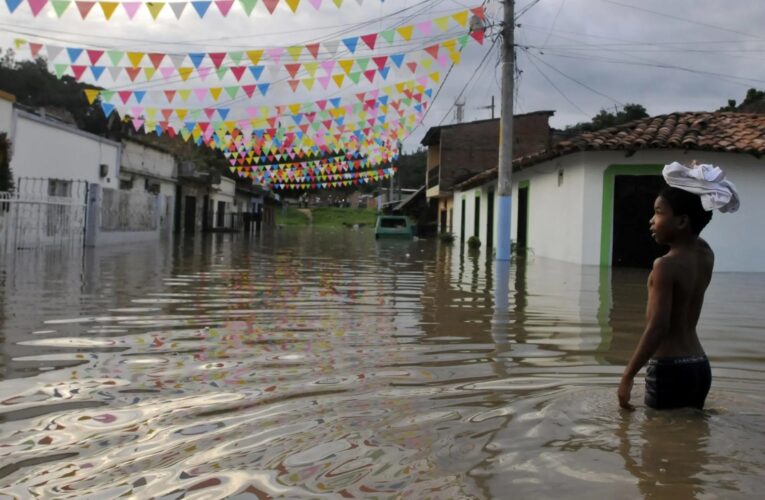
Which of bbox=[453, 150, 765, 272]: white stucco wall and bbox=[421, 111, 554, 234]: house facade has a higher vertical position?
bbox=[421, 111, 554, 234]: house facade

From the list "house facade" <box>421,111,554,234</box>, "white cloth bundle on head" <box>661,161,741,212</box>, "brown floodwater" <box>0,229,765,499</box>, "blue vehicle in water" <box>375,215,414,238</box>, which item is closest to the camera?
"brown floodwater" <box>0,229,765,499</box>

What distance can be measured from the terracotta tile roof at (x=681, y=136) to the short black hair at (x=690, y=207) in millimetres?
13158

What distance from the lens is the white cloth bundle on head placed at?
3477 mm

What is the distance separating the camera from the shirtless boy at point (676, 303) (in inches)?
140

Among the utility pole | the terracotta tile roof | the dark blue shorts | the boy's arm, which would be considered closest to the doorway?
the terracotta tile roof

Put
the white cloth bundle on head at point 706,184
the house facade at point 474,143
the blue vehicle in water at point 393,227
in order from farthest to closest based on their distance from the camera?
the house facade at point 474,143, the blue vehicle in water at point 393,227, the white cloth bundle on head at point 706,184

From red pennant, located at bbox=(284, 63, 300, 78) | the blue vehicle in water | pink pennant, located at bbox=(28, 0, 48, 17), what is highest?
red pennant, located at bbox=(284, 63, 300, 78)

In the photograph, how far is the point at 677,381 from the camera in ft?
12.1

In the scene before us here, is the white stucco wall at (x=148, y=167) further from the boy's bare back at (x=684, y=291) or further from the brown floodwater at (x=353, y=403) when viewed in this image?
the boy's bare back at (x=684, y=291)

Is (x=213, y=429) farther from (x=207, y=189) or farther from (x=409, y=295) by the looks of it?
(x=207, y=189)

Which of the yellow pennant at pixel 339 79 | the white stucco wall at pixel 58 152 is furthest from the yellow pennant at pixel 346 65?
the white stucco wall at pixel 58 152

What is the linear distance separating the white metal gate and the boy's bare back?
15.0 meters

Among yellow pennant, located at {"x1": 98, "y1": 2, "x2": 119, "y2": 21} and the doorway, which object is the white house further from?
yellow pennant, located at {"x1": 98, "y1": 2, "x2": 119, "y2": 21}

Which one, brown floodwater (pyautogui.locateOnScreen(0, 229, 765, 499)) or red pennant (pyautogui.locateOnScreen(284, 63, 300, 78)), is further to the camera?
red pennant (pyautogui.locateOnScreen(284, 63, 300, 78))
